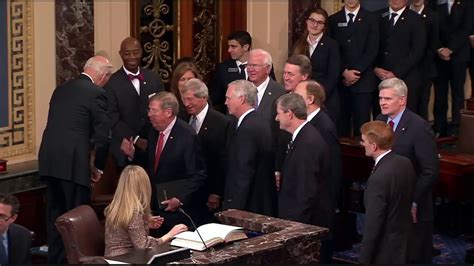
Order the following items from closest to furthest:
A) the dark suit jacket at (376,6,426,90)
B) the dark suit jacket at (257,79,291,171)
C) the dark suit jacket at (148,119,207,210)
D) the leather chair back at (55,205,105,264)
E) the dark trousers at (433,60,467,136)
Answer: the leather chair back at (55,205,105,264) → the dark suit jacket at (148,119,207,210) → the dark suit jacket at (257,79,291,171) → the dark suit jacket at (376,6,426,90) → the dark trousers at (433,60,467,136)

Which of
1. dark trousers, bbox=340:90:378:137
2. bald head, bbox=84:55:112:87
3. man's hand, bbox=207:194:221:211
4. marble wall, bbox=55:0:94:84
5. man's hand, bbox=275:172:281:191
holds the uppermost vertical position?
marble wall, bbox=55:0:94:84

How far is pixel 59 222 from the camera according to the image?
25.0 ft

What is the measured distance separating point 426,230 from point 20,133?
3498 millimetres

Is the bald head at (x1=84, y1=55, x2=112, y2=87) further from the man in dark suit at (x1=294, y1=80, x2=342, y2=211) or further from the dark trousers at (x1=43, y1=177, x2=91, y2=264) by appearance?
the man in dark suit at (x1=294, y1=80, x2=342, y2=211)

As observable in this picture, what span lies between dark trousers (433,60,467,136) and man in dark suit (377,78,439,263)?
3459mm

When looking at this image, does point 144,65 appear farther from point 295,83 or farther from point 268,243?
point 268,243

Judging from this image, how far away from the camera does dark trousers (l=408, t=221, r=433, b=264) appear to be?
334 inches

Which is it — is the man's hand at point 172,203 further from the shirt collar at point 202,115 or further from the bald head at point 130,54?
the bald head at point 130,54

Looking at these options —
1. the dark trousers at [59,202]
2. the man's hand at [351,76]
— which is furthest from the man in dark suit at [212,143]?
the man's hand at [351,76]

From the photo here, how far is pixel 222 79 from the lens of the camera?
1103cm

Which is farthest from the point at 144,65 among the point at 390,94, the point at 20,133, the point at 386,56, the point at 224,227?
the point at 224,227

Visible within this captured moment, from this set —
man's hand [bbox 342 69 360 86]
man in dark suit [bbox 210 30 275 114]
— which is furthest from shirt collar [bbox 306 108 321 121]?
man's hand [bbox 342 69 360 86]

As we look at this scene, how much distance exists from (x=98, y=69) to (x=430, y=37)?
3.70 metres

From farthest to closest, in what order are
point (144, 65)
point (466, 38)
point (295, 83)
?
point (466, 38) < point (144, 65) < point (295, 83)
